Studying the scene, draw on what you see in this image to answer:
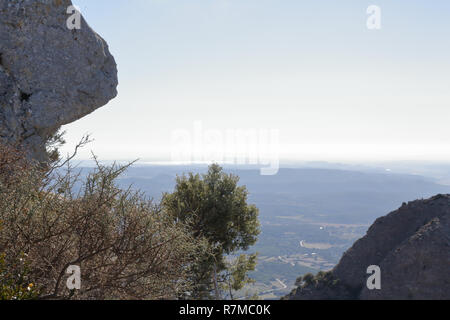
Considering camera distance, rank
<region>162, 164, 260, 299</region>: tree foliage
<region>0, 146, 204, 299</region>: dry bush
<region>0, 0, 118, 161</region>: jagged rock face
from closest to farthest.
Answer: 1. <region>0, 146, 204, 299</region>: dry bush
2. <region>0, 0, 118, 161</region>: jagged rock face
3. <region>162, 164, 260, 299</region>: tree foliage

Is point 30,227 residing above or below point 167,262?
above

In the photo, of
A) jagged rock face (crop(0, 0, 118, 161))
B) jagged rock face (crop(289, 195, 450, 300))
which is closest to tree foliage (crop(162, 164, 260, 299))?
jagged rock face (crop(0, 0, 118, 161))

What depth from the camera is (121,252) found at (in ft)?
30.2

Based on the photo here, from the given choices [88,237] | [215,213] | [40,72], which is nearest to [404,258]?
[215,213]

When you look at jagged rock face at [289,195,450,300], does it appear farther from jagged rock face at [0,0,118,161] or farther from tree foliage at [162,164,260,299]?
jagged rock face at [0,0,118,161]

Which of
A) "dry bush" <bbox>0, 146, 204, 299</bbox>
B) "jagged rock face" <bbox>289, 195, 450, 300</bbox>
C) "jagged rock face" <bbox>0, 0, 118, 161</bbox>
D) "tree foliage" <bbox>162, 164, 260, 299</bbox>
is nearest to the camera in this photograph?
"dry bush" <bbox>0, 146, 204, 299</bbox>

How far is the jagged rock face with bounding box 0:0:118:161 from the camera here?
1446 cm

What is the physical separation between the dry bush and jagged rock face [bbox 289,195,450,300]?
22155mm

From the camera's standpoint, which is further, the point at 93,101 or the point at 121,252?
the point at 93,101

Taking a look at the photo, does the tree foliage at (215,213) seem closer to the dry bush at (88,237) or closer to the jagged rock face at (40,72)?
the jagged rock face at (40,72)

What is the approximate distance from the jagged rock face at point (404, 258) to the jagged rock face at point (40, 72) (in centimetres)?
2480
